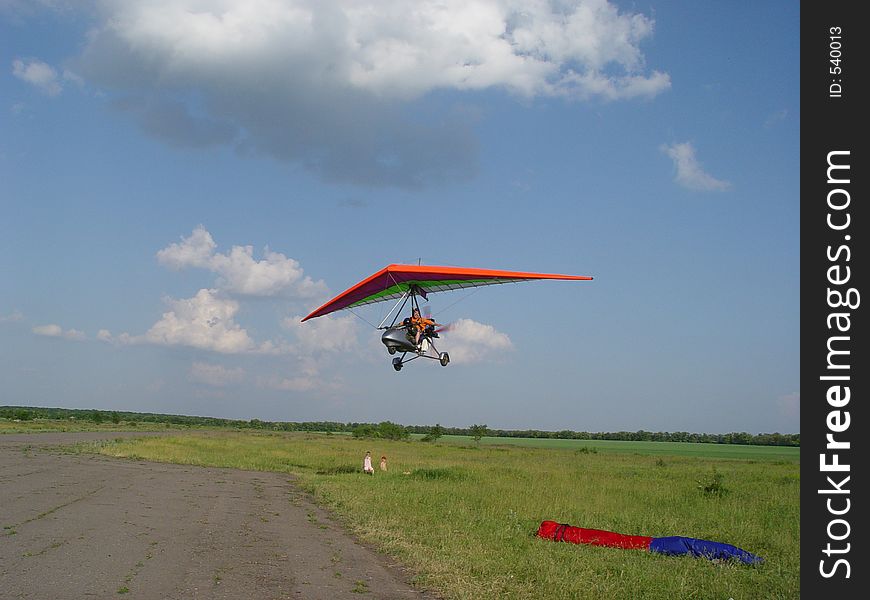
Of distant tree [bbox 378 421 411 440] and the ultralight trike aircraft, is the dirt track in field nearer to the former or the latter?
the ultralight trike aircraft

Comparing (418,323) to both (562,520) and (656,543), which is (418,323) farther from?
(656,543)

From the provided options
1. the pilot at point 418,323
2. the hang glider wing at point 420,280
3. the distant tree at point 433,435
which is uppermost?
the hang glider wing at point 420,280

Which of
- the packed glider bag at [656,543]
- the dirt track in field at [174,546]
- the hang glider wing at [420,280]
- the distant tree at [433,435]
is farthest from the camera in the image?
the distant tree at [433,435]

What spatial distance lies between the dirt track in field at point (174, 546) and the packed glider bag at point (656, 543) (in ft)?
11.9

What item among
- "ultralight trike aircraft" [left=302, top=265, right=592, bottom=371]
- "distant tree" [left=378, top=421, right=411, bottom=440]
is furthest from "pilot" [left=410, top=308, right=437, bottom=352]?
"distant tree" [left=378, top=421, right=411, bottom=440]

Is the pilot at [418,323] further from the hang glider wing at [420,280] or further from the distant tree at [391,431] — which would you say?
the distant tree at [391,431]

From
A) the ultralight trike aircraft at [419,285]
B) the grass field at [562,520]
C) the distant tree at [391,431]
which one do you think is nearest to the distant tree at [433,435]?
the distant tree at [391,431]

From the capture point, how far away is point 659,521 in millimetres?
16719

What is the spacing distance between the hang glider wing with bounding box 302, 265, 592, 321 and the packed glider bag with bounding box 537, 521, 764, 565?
4.87 meters

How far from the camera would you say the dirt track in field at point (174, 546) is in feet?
29.0

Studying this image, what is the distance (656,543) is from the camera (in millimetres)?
12633
